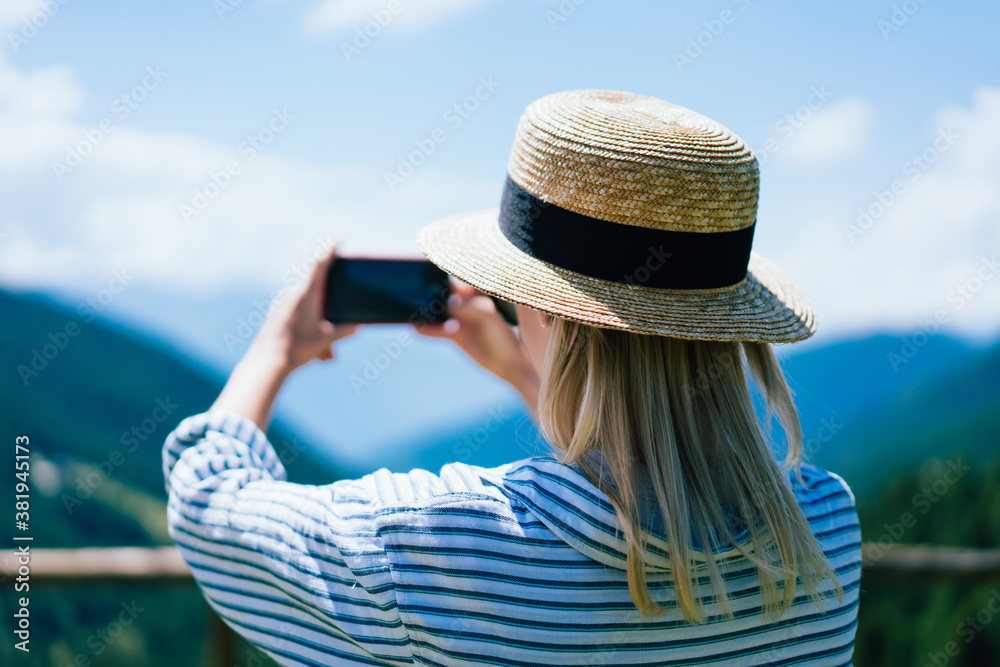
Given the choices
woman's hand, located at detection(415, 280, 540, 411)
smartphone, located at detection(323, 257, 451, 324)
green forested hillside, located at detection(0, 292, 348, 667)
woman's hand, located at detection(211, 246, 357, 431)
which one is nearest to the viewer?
woman's hand, located at detection(211, 246, 357, 431)

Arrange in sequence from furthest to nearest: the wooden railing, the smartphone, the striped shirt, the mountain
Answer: the mountain, the wooden railing, the smartphone, the striped shirt

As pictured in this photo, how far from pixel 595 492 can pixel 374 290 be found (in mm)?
643

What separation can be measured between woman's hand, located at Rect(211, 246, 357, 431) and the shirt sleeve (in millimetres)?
52

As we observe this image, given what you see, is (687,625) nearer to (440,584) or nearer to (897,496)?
(440,584)

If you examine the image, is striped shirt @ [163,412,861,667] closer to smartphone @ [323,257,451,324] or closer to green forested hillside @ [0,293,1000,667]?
smartphone @ [323,257,451,324]

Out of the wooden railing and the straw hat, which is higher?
the straw hat

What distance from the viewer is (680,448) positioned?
35.8 inches

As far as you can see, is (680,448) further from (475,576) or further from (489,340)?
(489,340)

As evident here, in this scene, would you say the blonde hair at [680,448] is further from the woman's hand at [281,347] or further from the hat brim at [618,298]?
the woman's hand at [281,347]

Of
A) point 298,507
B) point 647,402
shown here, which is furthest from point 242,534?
point 647,402

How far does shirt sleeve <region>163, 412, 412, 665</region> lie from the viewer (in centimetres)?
88

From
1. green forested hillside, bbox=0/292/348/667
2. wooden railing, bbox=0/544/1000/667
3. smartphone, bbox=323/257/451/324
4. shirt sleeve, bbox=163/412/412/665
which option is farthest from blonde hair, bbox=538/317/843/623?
green forested hillside, bbox=0/292/348/667

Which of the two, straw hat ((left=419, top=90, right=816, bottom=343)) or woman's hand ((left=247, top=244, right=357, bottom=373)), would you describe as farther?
woman's hand ((left=247, top=244, right=357, bottom=373))

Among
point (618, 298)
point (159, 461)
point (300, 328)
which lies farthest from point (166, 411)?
point (618, 298)
